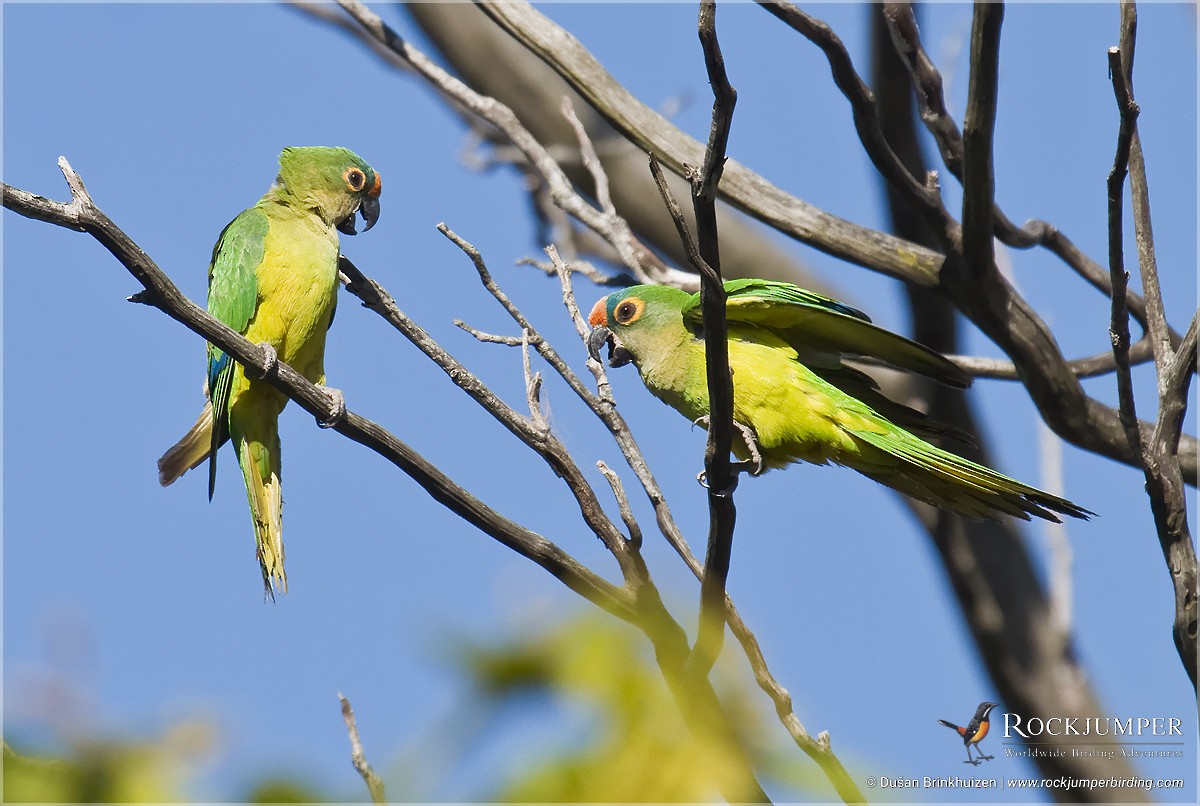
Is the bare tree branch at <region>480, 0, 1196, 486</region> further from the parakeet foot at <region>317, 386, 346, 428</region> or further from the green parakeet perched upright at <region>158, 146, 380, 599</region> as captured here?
the parakeet foot at <region>317, 386, 346, 428</region>

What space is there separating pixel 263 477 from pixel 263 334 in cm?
75

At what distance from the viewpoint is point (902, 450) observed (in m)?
4.50

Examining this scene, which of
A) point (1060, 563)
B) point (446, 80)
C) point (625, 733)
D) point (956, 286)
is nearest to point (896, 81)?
point (956, 286)

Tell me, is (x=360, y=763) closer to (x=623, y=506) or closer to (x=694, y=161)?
(x=623, y=506)

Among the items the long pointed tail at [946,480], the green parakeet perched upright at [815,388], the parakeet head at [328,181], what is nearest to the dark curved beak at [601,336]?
the green parakeet perched upright at [815,388]

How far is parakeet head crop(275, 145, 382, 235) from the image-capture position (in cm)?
605

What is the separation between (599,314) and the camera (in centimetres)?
564

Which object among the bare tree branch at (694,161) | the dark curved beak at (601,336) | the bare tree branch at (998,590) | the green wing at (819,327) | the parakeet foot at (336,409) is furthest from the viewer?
the bare tree branch at (998,590)

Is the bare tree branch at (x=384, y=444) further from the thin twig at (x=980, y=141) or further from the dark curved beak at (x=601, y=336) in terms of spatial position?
the thin twig at (x=980, y=141)

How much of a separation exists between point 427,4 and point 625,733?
9.20 m

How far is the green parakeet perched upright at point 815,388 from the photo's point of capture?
4.55 meters

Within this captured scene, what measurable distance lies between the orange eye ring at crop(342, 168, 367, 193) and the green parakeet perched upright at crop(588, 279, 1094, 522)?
1966mm

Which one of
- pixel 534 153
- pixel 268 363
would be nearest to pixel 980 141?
pixel 534 153

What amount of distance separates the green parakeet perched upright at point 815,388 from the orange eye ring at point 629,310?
22 cm
